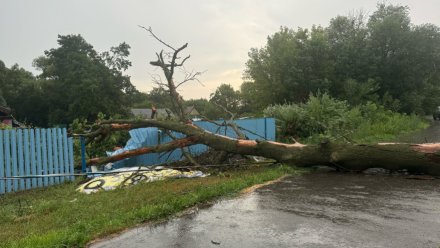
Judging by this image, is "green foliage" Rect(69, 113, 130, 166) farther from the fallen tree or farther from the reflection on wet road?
the reflection on wet road

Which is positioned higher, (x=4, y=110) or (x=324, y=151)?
(x=4, y=110)

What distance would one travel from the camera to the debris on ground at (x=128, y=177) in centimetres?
845

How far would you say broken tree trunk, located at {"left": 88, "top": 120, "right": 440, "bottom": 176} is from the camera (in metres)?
7.84

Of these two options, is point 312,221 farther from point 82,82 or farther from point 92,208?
point 82,82

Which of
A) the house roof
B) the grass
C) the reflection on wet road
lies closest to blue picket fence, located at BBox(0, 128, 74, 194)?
the grass

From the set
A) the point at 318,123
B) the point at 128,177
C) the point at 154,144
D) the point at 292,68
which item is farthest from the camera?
the point at 292,68

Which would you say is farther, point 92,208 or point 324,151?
point 324,151

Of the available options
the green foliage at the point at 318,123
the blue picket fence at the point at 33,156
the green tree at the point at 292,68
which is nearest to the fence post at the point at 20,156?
the blue picket fence at the point at 33,156

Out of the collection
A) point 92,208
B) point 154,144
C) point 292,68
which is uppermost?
point 292,68

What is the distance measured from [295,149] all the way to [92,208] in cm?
474

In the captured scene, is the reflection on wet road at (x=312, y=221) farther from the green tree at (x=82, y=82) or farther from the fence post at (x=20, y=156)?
the green tree at (x=82, y=82)

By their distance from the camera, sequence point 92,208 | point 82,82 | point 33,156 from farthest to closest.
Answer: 1. point 82,82
2. point 33,156
3. point 92,208

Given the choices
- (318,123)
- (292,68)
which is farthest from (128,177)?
(292,68)

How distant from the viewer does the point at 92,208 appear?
6.26 metres
